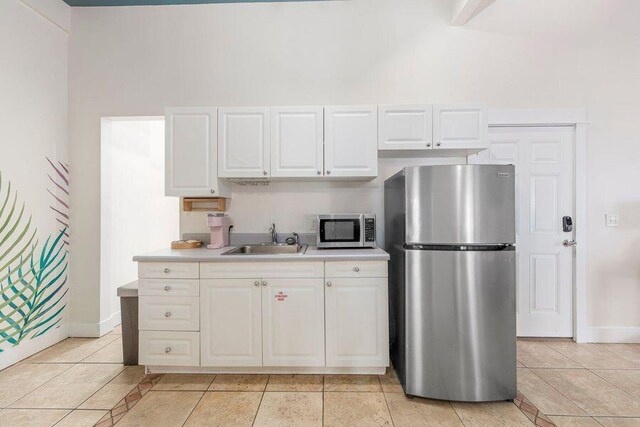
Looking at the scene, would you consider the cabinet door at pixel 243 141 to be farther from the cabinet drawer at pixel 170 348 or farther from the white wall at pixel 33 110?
the white wall at pixel 33 110

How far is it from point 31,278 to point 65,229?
1.69 ft

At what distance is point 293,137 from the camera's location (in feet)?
8.19

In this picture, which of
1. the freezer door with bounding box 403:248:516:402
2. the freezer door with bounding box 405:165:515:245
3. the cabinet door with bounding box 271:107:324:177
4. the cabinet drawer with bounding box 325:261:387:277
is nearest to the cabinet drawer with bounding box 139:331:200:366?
the cabinet drawer with bounding box 325:261:387:277

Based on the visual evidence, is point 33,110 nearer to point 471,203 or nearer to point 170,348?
point 170,348

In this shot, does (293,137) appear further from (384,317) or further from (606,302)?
(606,302)

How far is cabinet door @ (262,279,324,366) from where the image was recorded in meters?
2.19

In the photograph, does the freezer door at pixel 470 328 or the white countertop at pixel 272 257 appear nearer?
the freezer door at pixel 470 328

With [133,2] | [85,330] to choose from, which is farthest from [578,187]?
[85,330]

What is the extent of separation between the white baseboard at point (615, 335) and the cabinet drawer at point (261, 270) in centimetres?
268

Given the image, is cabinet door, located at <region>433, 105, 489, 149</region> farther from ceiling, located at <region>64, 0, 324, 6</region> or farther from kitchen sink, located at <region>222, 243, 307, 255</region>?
ceiling, located at <region>64, 0, 324, 6</region>

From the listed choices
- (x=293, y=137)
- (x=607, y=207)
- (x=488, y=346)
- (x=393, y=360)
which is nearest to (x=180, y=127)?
(x=293, y=137)

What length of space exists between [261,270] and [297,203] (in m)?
0.89

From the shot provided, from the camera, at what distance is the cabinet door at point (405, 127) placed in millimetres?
2459

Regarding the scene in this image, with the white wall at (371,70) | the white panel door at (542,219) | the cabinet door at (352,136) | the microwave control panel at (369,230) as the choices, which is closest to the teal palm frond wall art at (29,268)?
the white wall at (371,70)
